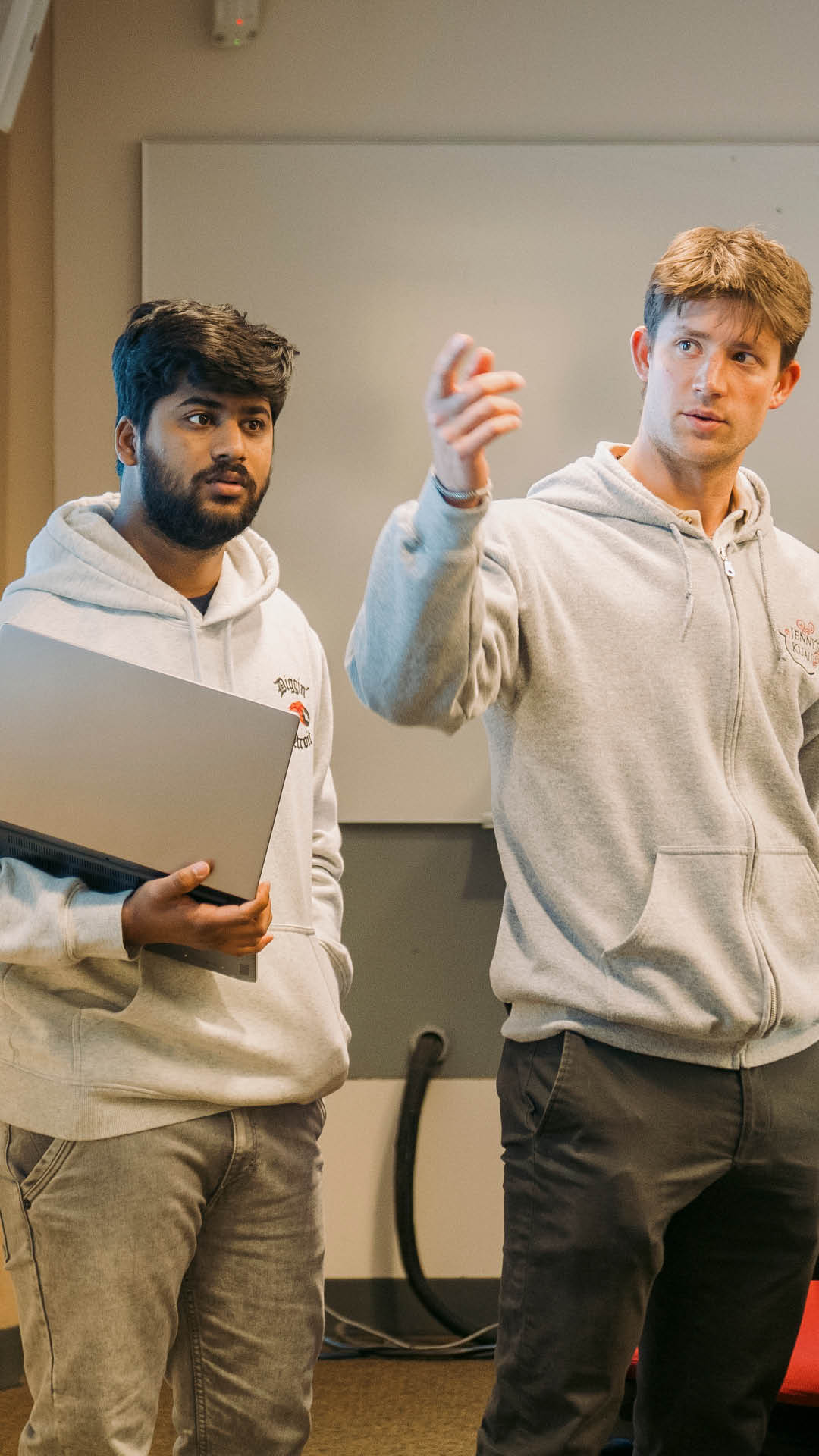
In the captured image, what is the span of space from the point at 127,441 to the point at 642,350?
0.64 m

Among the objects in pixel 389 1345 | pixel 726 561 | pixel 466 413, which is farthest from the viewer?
pixel 389 1345

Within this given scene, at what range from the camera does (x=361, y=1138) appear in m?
2.77

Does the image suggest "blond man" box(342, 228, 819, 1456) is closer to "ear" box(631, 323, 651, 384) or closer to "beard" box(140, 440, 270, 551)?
"ear" box(631, 323, 651, 384)

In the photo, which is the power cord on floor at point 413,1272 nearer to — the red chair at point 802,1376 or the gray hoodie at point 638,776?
the red chair at point 802,1376

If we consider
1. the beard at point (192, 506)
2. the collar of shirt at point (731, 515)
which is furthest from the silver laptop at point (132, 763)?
the collar of shirt at point (731, 515)

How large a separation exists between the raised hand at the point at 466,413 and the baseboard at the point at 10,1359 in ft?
7.16

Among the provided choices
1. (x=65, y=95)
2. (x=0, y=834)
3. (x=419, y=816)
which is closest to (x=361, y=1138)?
(x=419, y=816)

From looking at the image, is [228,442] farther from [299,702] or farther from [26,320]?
[26,320]

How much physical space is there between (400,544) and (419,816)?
1.69 m

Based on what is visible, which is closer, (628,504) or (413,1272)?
(628,504)

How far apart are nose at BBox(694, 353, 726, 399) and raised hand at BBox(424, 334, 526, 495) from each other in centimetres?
41

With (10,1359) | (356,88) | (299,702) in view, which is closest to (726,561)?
(299,702)

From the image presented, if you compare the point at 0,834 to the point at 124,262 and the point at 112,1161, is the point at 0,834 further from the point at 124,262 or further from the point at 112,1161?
the point at 124,262

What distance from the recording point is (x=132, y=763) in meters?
1.29
